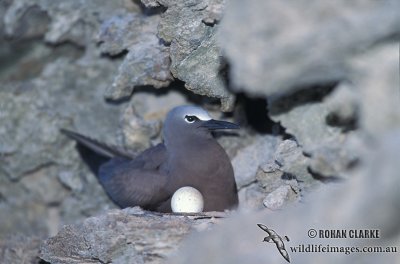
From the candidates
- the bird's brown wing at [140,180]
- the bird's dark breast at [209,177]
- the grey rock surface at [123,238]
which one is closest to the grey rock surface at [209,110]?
the grey rock surface at [123,238]

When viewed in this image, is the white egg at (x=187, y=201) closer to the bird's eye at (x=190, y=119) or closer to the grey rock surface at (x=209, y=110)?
the grey rock surface at (x=209, y=110)

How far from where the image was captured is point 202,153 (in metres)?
6.51

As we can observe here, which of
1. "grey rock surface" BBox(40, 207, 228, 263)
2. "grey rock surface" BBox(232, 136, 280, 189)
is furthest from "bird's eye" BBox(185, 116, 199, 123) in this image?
"grey rock surface" BBox(40, 207, 228, 263)

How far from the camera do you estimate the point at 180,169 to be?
6473 mm

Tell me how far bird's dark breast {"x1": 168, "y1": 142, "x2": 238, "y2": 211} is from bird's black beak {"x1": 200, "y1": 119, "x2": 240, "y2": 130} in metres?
0.21

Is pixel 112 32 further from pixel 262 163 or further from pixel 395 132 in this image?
pixel 395 132

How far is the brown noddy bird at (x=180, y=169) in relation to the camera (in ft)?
21.0

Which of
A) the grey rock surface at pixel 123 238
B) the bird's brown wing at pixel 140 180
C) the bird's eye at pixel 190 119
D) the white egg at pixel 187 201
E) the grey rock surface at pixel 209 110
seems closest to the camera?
the grey rock surface at pixel 209 110

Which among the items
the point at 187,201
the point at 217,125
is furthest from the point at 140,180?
the point at 217,125

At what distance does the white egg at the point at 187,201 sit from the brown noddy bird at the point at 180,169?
7.6 inches

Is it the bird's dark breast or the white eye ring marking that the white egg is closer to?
the bird's dark breast

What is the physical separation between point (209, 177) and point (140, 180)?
66cm

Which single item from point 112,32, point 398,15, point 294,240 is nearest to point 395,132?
point 398,15

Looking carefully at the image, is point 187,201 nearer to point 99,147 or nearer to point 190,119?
point 190,119
